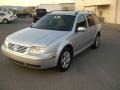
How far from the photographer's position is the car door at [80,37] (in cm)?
664

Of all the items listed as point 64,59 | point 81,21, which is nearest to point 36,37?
point 64,59

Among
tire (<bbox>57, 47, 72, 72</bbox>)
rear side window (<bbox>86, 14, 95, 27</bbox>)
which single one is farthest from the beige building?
tire (<bbox>57, 47, 72, 72</bbox>)

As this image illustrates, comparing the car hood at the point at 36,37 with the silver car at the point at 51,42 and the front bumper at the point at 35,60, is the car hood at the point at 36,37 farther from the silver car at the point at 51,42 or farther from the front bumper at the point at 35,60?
the front bumper at the point at 35,60

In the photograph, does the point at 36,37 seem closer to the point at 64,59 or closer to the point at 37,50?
the point at 37,50

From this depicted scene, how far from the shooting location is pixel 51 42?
547cm

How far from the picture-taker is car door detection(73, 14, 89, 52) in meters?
6.64

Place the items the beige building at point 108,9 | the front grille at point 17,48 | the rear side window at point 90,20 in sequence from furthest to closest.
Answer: the beige building at point 108,9
the rear side window at point 90,20
the front grille at point 17,48

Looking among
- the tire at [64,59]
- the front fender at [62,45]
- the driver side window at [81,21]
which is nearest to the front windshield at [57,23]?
the driver side window at [81,21]

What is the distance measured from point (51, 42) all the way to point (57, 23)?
5.21 feet

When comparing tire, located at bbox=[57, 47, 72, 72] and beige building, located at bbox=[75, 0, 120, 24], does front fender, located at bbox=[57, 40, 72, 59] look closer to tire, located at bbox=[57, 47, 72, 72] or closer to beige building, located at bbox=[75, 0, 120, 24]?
tire, located at bbox=[57, 47, 72, 72]

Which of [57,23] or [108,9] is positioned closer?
[57,23]

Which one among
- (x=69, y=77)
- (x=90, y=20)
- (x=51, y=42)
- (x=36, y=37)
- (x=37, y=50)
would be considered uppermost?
(x=90, y=20)

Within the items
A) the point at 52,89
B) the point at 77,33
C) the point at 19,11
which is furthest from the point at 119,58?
the point at 19,11

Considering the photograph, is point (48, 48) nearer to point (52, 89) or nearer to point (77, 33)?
point (52, 89)
